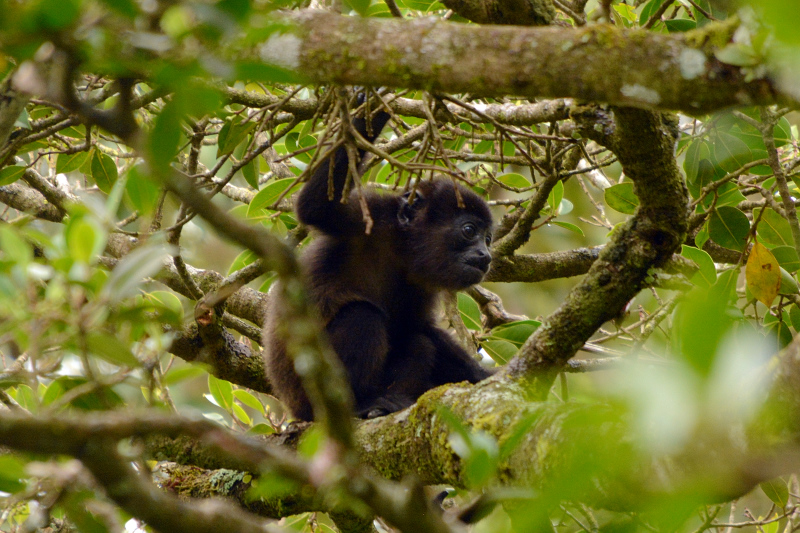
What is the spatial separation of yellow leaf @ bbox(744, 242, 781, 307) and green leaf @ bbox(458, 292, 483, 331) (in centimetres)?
246

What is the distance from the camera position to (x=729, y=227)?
425 cm

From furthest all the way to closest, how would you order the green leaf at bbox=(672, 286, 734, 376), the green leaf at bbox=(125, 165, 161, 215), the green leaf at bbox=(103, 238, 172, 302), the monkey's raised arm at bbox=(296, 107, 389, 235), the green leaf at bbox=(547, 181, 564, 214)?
the green leaf at bbox=(547, 181, 564, 214) < the monkey's raised arm at bbox=(296, 107, 389, 235) < the green leaf at bbox=(125, 165, 161, 215) < the green leaf at bbox=(103, 238, 172, 302) < the green leaf at bbox=(672, 286, 734, 376)

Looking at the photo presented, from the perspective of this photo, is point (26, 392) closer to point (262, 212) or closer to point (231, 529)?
point (262, 212)

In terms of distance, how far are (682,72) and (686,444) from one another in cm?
121

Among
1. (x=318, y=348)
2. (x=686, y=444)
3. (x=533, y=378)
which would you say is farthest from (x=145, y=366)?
(x=533, y=378)

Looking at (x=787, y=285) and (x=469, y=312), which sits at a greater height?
(x=787, y=285)

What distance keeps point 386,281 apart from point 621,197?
77.1 inches

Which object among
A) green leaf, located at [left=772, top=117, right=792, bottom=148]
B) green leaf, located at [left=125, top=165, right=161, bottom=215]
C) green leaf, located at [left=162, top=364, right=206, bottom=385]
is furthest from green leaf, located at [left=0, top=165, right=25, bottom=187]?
green leaf, located at [left=772, top=117, right=792, bottom=148]

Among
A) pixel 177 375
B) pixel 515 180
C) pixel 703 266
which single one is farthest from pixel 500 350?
pixel 177 375

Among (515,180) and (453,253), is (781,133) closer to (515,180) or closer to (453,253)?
(515,180)

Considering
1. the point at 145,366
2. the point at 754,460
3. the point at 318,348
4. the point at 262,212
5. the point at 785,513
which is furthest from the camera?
the point at 262,212

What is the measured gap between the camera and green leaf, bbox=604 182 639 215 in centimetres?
448

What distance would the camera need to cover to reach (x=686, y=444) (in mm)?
1181

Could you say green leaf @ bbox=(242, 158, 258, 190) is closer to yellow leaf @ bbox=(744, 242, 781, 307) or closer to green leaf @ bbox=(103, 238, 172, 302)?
yellow leaf @ bbox=(744, 242, 781, 307)
